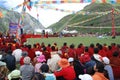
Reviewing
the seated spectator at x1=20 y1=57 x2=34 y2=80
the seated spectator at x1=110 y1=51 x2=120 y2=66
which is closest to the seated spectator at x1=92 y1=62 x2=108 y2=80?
the seated spectator at x1=20 y1=57 x2=34 y2=80

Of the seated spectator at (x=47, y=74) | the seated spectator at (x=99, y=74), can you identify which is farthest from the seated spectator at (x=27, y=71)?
the seated spectator at (x=99, y=74)

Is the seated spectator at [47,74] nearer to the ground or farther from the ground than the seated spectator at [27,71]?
farther from the ground

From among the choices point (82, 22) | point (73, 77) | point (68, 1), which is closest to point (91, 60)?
point (73, 77)

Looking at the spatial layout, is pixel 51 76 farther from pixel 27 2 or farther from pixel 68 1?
pixel 68 1

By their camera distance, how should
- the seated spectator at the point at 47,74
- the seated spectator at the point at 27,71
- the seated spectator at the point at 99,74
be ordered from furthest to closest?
the seated spectator at the point at 27,71, the seated spectator at the point at 99,74, the seated spectator at the point at 47,74

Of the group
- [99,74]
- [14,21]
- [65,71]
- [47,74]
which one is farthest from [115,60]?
[14,21]

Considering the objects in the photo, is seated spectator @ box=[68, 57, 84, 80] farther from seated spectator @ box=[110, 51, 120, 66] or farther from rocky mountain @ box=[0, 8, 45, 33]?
rocky mountain @ box=[0, 8, 45, 33]

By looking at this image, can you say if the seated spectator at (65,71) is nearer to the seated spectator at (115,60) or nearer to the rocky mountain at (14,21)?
the seated spectator at (115,60)

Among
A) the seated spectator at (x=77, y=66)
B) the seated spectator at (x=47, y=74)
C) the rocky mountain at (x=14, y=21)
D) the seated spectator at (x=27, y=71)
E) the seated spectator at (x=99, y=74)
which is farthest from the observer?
the rocky mountain at (x=14, y=21)

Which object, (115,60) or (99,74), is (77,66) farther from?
(99,74)

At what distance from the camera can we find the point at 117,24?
4897 inches

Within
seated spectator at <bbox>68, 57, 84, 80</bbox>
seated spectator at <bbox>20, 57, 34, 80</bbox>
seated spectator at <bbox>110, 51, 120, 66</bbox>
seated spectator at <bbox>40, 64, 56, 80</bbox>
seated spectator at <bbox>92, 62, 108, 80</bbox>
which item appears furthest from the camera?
seated spectator at <bbox>110, 51, 120, 66</bbox>

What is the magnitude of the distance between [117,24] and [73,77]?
116 metres

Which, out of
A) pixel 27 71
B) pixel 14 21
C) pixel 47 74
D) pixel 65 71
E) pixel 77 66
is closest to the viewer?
pixel 47 74
